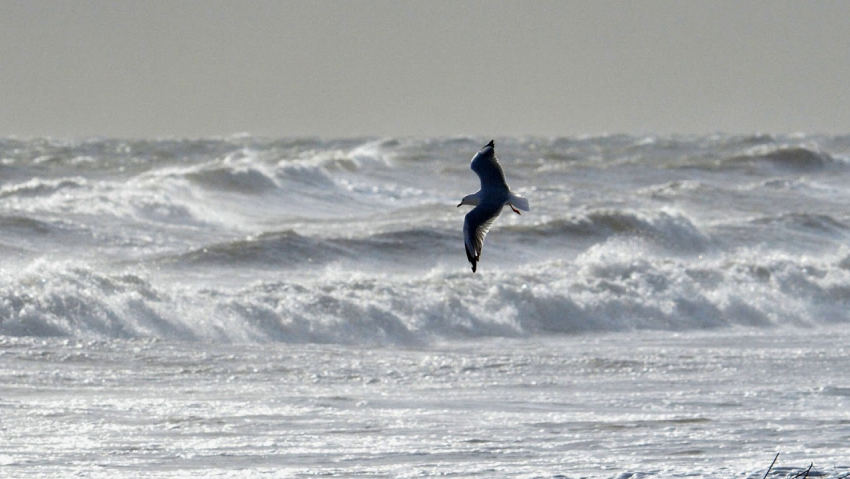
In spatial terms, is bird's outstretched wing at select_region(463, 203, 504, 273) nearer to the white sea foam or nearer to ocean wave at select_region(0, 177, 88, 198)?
the white sea foam

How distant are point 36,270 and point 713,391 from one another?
20.5 ft

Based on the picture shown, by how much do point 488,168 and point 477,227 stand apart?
84cm

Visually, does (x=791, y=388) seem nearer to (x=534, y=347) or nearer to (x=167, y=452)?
(x=534, y=347)

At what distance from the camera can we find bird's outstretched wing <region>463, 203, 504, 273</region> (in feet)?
20.1

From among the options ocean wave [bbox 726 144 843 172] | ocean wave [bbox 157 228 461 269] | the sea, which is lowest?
the sea

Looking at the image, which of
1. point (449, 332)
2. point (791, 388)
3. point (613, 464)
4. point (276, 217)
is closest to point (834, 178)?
point (276, 217)

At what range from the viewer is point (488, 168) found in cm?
718

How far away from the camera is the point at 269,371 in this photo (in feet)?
31.3

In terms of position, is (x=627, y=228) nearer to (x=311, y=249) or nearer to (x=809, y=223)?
(x=809, y=223)

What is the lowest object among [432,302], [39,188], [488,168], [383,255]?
[432,302]

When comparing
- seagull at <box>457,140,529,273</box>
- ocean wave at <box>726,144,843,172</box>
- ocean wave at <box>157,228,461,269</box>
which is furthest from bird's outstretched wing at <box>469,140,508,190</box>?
ocean wave at <box>726,144,843,172</box>

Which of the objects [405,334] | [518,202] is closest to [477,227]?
[518,202]

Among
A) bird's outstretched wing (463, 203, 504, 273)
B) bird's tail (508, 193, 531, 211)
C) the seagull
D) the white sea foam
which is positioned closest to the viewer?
bird's outstretched wing (463, 203, 504, 273)

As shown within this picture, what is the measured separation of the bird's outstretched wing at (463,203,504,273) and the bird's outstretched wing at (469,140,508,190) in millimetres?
355
